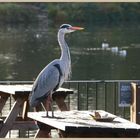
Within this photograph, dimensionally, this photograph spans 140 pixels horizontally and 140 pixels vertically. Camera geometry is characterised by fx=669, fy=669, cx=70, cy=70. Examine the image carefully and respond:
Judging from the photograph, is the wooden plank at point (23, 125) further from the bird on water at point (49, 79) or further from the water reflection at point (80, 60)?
the water reflection at point (80, 60)

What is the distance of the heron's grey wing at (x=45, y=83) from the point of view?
7.81 metres

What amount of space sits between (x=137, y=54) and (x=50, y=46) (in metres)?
9.16

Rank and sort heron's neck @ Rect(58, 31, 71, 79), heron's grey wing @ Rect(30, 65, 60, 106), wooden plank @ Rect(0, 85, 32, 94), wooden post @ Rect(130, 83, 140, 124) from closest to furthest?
1. heron's grey wing @ Rect(30, 65, 60, 106)
2. heron's neck @ Rect(58, 31, 71, 79)
3. wooden post @ Rect(130, 83, 140, 124)
4. wooden plank @ Rect(0, 85, 32, 94)

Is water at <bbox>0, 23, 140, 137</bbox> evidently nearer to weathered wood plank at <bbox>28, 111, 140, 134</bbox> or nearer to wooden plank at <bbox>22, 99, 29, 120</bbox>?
wooden plank at <bbox>22, 99, 29, 120</bbox>

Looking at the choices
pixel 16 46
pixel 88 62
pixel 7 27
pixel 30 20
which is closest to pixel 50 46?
pixel 16 46

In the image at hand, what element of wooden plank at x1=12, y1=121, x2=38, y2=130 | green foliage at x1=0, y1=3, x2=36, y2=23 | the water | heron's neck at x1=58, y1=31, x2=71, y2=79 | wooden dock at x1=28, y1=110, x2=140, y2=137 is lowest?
wooden plank at x1=12, y1=121, x2=38, y2=130

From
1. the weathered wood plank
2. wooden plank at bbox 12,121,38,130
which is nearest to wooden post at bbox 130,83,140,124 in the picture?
the weathered wood plank

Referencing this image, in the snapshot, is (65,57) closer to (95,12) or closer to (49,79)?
(49,79)

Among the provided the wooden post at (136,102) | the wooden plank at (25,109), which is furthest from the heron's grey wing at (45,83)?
the wooden plank at (25,109)

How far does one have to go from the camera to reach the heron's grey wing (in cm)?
781

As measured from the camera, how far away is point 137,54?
40.8 meters

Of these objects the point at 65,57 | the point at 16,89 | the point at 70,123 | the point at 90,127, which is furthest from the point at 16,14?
the point at 90,127

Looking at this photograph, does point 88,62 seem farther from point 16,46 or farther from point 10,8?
point 10,8

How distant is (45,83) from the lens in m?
7.85
